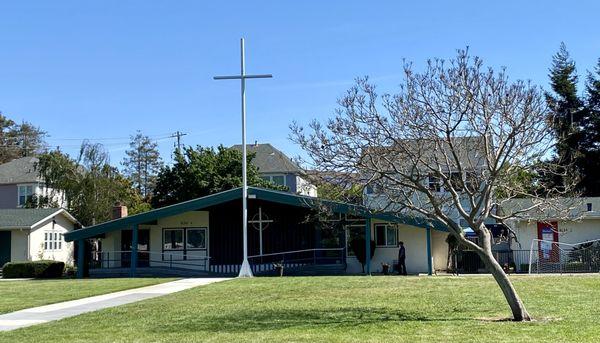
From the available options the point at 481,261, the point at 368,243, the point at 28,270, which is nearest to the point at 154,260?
the point at 28,270

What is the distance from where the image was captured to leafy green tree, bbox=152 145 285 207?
48.8m

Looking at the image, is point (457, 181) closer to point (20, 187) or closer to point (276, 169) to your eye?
point (276, 169)

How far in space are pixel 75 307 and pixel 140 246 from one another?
62.5 ft

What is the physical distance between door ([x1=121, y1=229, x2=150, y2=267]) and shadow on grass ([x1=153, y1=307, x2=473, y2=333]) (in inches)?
876

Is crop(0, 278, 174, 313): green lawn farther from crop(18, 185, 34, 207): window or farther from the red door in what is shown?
crop(18, 185, 34, 207): window

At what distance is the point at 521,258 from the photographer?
105ft

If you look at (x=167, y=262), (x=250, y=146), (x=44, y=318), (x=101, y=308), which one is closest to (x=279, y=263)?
(x=167, y=262)

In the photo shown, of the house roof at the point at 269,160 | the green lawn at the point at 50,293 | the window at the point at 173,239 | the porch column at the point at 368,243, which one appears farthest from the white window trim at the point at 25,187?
the porch column at the point at 368,243

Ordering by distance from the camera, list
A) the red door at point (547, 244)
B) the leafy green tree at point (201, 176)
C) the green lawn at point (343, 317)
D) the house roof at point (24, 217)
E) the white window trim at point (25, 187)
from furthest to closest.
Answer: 1. the white window trim at point (25, 187)
2. the leafy green tree at point (201, 176)
3. the house roof at point (24, 217)
4. the red door at point (547, 244)
5. the green lawn at point (343, 317)

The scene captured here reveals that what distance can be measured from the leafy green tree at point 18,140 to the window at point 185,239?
56.0 metres

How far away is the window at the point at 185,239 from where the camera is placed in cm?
3547

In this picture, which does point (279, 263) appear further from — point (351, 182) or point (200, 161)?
point (200, 161)

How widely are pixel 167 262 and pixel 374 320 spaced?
24242mm

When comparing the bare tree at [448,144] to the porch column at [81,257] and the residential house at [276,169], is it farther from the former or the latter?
the residential house at [276,169]
